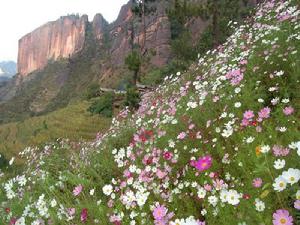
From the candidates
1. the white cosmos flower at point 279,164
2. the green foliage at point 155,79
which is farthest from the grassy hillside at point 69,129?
the white cosmos flower at point 279,164

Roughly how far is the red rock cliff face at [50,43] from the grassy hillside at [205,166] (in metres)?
135

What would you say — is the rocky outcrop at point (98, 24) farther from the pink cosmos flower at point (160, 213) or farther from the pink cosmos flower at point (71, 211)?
the pink cosmos flower at point (160, 213)

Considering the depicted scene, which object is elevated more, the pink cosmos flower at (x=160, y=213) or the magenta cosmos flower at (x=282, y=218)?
the magenta cosmos flower at (x=282, y=218)

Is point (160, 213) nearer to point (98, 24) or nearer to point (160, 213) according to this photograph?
point (160, 213)

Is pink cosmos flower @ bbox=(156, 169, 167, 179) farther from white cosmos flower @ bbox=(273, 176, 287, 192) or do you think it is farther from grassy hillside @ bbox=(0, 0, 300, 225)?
white cosmos flower @ bbox=(273, 176, 287, 192)

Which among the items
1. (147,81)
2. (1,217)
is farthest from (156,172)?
(147,81)

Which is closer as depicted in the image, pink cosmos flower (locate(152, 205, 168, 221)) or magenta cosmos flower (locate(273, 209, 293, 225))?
magenta cosmos flower (locate(273, 209, 293, 225))

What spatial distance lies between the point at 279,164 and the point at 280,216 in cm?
51

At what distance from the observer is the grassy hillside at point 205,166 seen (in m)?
2.79

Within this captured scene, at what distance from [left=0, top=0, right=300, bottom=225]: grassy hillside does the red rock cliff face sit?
444 feet

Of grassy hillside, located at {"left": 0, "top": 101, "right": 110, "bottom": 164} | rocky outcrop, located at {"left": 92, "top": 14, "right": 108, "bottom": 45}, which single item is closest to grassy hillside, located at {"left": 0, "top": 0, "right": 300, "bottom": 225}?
grassy hillside, located at {"left": 0, "top": 101, "right": 110, "bottom": 164}

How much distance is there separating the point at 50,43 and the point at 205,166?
159848 millimetres

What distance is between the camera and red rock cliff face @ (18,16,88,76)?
144250 millimetres

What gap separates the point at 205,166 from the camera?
3.42m
